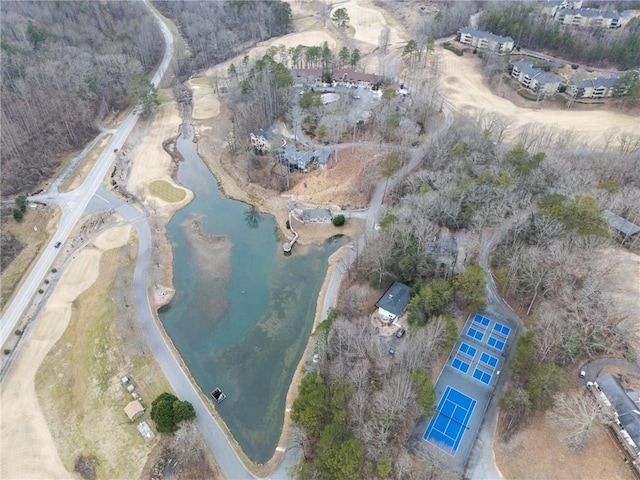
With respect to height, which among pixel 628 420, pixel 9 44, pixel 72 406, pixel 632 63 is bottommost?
pixel 72 406

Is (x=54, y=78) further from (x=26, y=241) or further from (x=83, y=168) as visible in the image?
(x=26, y=241)

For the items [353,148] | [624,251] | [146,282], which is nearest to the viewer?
[624,251]

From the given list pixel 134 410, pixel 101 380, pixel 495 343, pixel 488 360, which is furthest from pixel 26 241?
pixel 495 343

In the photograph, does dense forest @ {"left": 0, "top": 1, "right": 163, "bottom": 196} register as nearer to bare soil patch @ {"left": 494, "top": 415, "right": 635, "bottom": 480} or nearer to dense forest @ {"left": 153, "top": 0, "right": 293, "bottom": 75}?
dense forest @ {"left": 153, "top": 0, "right": 293, "bottom": 75}

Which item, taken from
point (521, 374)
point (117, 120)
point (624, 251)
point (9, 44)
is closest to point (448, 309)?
point (521, 374)

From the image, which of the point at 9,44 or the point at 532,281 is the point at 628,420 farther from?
the point at 9,44

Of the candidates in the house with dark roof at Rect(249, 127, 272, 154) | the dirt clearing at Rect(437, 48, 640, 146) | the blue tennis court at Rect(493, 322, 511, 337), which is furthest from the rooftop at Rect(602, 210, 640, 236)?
the house with dark roof at Rect(249, 127, 272, 154)

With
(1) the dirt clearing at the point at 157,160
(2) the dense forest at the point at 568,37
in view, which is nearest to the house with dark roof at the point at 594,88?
(2) the dense forest at the point at 568,37
